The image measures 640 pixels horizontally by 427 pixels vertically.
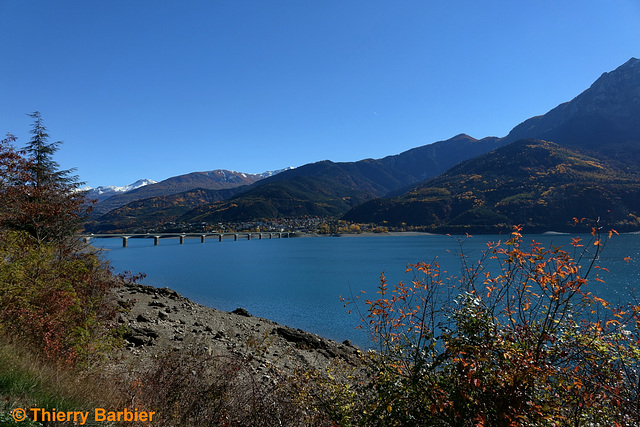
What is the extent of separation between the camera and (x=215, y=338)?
14.8 meters

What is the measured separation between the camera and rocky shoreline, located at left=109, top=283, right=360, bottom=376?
11789 millimetres

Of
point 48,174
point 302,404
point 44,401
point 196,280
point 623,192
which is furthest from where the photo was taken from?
point 623,192

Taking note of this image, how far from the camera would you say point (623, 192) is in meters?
132

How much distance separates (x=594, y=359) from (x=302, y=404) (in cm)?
462

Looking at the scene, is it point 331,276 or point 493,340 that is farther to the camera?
point 331,276

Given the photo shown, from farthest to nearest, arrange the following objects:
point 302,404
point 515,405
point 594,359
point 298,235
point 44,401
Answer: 1. point 298,235
2. point 302,404
3. point 44,401
4. point 594,359
5. point 515,405

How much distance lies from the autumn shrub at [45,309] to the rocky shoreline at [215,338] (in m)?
2.63

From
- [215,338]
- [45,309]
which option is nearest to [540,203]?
[215,338]

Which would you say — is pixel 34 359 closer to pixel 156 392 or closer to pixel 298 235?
pixel 156 392

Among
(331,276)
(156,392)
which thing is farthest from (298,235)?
(156,392)

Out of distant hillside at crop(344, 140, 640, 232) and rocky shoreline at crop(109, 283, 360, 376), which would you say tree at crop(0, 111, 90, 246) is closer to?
rocky shoreline at crop(109, 283, 360, 376)

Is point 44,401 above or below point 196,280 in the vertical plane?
above

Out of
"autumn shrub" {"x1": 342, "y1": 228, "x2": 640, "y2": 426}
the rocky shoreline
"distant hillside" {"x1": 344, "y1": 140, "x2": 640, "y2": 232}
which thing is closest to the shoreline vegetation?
"autumn shrub" {"x1": 342, "y1": 228, "x2": 640, "y2": 426}

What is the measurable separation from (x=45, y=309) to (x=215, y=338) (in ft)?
30.1
